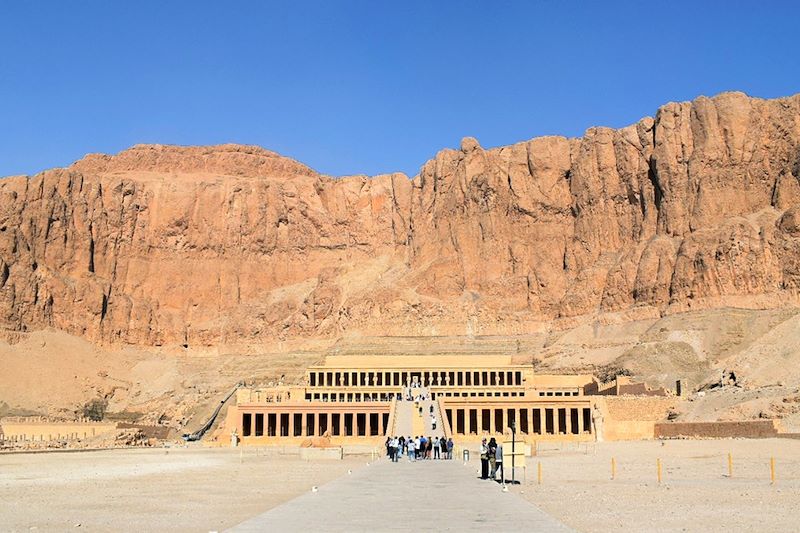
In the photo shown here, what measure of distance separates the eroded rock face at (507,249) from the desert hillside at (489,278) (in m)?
0.32

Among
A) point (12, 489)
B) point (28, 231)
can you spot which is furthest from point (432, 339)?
point (12, 489)

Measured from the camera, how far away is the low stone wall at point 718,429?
66.0 metres

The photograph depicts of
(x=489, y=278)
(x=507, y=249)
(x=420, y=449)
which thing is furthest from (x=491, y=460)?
(x=507, y=249)

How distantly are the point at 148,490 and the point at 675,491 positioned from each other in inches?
671

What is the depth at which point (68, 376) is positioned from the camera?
160 m

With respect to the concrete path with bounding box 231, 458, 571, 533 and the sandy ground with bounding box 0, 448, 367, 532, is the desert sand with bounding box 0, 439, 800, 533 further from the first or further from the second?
the concrete path with bounding box 231, 458, 571, 533

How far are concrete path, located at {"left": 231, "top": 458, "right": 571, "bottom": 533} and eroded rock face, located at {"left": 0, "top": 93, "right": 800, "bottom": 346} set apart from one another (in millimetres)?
110748

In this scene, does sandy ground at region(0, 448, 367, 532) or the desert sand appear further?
sandy ground at region(0, 448, 367, 532)

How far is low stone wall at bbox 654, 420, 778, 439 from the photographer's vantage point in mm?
66000

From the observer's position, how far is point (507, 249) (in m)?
171

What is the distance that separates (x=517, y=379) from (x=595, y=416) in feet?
107

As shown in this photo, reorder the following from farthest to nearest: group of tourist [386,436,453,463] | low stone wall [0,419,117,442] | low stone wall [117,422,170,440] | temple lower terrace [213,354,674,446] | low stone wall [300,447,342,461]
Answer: low stone wall [117,422,170,440] < low stone wall [0,419,117,442] < temple lower terrace [213,354,674,446] < low stone wall [300,447,342,461] < group of tourist [386,436,453,463]

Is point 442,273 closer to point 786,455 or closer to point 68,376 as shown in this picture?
point 68,376

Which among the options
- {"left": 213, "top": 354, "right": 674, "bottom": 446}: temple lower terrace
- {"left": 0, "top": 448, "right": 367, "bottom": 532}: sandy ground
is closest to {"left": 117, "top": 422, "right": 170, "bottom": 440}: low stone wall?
{"left": 213, "top": 354, "right": 674, "bottom": 446}: temple lower terrace
